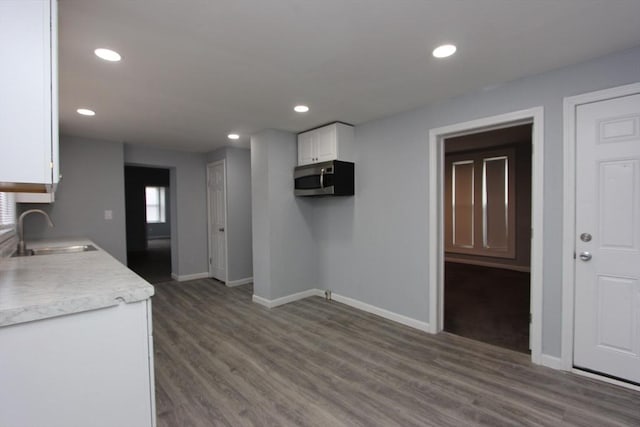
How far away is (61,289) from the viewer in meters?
1.33

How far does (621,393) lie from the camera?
2.09 meters

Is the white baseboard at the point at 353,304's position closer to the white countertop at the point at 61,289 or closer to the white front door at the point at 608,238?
the white front door at the point at 608,238

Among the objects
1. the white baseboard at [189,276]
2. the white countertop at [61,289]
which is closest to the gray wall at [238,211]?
the white baseboard at [189,276]

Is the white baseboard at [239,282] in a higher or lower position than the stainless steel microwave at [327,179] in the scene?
lower

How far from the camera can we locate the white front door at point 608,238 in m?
2.12

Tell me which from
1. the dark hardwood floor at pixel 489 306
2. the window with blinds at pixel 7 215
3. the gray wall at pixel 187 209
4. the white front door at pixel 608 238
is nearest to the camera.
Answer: the white front door at pixel 608 238

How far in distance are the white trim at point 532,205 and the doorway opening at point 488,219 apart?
110cm

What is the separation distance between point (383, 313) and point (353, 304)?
0.48 meters

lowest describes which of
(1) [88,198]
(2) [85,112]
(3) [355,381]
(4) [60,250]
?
(3) [355,381]

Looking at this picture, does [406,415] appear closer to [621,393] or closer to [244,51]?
[621,393]

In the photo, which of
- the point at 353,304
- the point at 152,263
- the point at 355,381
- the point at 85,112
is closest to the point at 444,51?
the point at 355,381

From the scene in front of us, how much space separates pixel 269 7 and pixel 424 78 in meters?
1.45

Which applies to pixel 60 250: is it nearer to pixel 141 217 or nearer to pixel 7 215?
pixel 7 215

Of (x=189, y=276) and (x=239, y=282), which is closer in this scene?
(x=239, y=282)
